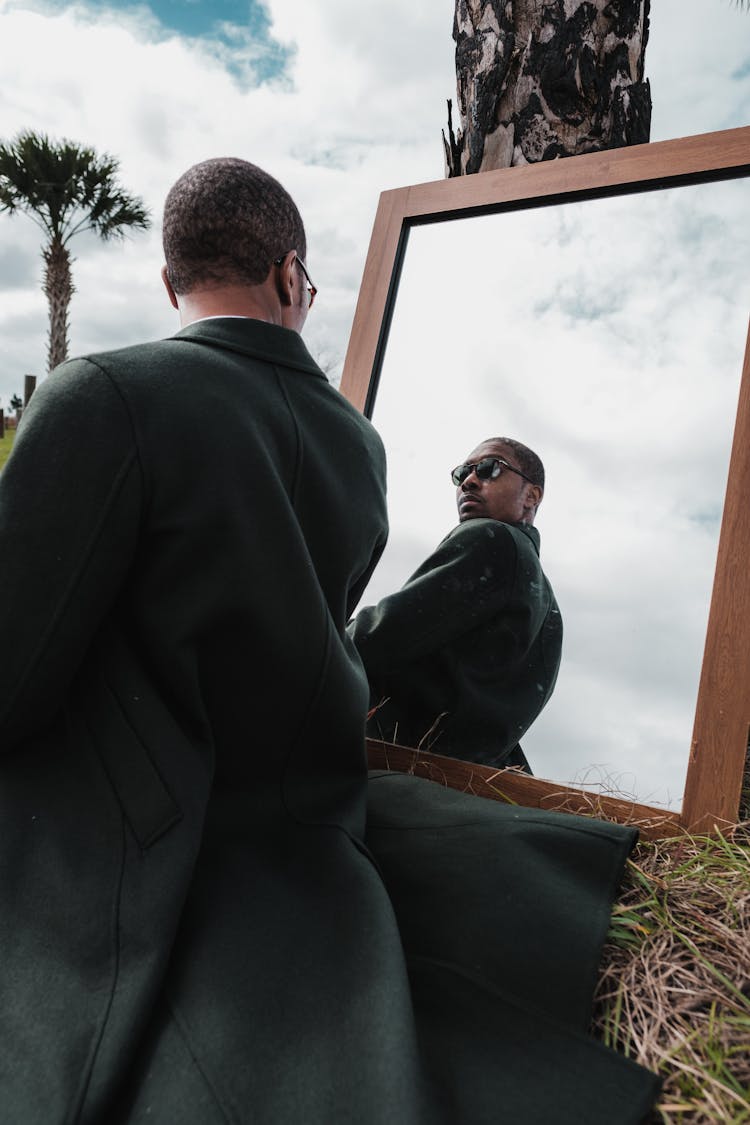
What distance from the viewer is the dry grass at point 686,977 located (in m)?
1.24

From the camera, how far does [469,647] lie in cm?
218

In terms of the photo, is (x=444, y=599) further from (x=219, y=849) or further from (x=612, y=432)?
(x=219, y=849)

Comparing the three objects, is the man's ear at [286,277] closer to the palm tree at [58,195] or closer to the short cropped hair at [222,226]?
the short cropped hair at [222,226]

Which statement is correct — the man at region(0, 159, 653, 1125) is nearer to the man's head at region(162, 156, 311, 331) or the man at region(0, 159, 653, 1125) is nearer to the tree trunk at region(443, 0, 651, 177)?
the man's head at region(162, 156, 311, 331)

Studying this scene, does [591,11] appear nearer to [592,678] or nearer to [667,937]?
[592,678]

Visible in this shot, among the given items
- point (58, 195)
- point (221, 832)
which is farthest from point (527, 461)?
point (58, 195)

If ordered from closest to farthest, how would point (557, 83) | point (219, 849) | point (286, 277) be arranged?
point (219, 849) → point (286, 277) → point (557, 83)

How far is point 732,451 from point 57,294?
1880 cm

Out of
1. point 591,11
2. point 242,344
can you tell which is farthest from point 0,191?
point 242,344

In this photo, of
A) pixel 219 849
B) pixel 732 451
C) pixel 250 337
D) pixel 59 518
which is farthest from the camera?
pixel 732 451

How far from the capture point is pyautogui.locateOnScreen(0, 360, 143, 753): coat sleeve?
1.28 meters

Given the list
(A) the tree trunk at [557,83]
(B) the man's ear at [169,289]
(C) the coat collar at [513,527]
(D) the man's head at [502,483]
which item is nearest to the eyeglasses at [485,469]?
(D) the man's head at [502,483]

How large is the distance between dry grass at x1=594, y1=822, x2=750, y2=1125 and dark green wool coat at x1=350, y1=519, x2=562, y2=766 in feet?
1.59

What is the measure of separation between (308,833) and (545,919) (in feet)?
1.41
